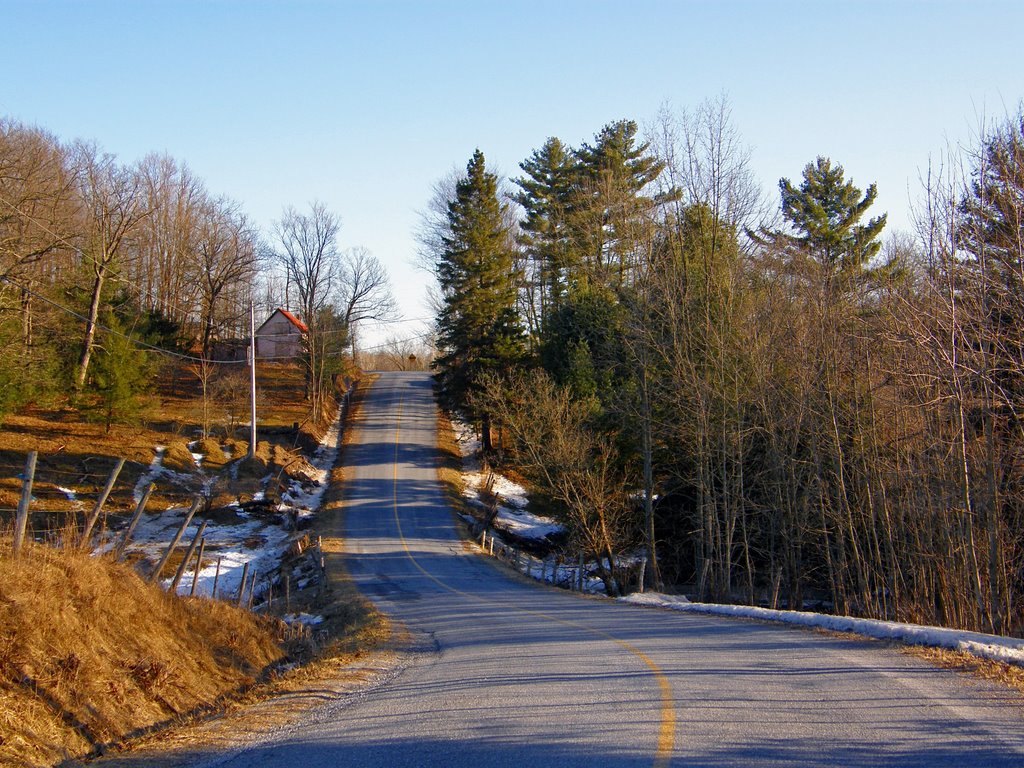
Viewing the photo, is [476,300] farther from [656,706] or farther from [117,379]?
[656,706]

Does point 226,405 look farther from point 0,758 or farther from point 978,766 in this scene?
point 978,766

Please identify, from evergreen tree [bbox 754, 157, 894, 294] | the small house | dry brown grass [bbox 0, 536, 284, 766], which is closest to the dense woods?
evergreen tree [bbox 754, 157, 894, 294]

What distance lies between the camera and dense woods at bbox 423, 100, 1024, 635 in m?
15.6

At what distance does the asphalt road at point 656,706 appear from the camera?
575cm

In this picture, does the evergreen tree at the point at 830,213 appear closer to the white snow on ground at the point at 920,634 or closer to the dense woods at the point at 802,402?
the dense woods at the point at 802,402

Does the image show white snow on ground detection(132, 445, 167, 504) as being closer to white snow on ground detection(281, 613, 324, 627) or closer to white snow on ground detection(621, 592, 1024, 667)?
white snow on ground detection(281, 613, 324, 627)

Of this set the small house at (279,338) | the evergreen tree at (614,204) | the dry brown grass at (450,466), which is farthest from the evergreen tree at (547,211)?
the small house at (279,338)

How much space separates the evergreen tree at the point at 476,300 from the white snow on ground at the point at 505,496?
228cm

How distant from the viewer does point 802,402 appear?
72.6 ft

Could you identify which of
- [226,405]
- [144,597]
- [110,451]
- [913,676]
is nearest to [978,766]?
[913,676]

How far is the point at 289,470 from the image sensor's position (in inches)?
1668

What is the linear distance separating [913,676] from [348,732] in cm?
556

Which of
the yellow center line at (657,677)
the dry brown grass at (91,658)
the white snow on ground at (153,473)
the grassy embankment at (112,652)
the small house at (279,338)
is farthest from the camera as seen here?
the small house at (279,338)

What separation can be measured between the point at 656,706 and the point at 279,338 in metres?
71.6
